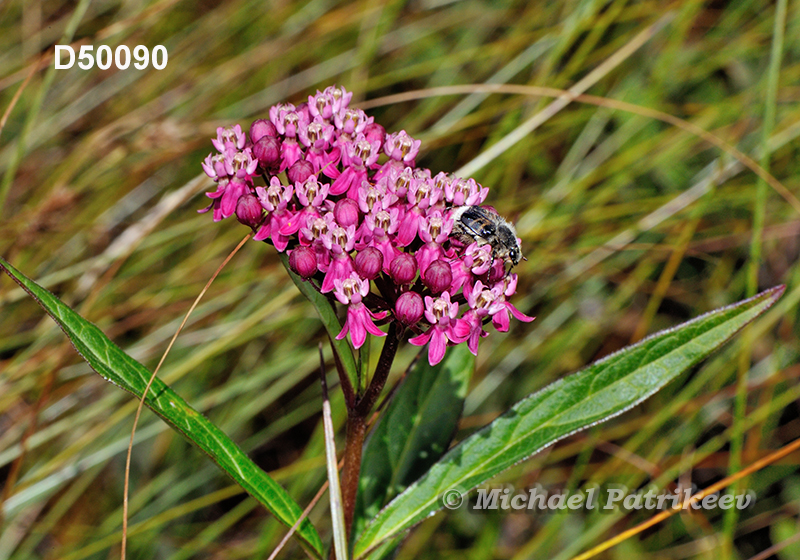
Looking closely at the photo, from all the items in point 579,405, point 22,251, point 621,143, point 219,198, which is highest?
point 621,143

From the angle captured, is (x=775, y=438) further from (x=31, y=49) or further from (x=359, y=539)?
(x=31, y=49)

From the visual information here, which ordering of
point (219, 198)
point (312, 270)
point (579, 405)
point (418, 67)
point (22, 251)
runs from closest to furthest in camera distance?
point (312, 270) → point (579, 405) → point (219, 198) → point (22, 251) → point (418, 67)

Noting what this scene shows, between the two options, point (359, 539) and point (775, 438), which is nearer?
point (359, 539)

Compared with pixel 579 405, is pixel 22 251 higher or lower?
higher

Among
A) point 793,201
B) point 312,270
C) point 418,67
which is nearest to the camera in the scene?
point 312,270

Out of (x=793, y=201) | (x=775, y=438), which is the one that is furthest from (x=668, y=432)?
(x=793, y=201)

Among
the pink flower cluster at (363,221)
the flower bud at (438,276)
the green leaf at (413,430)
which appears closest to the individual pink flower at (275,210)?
the pink flower cluster at (363,221)
